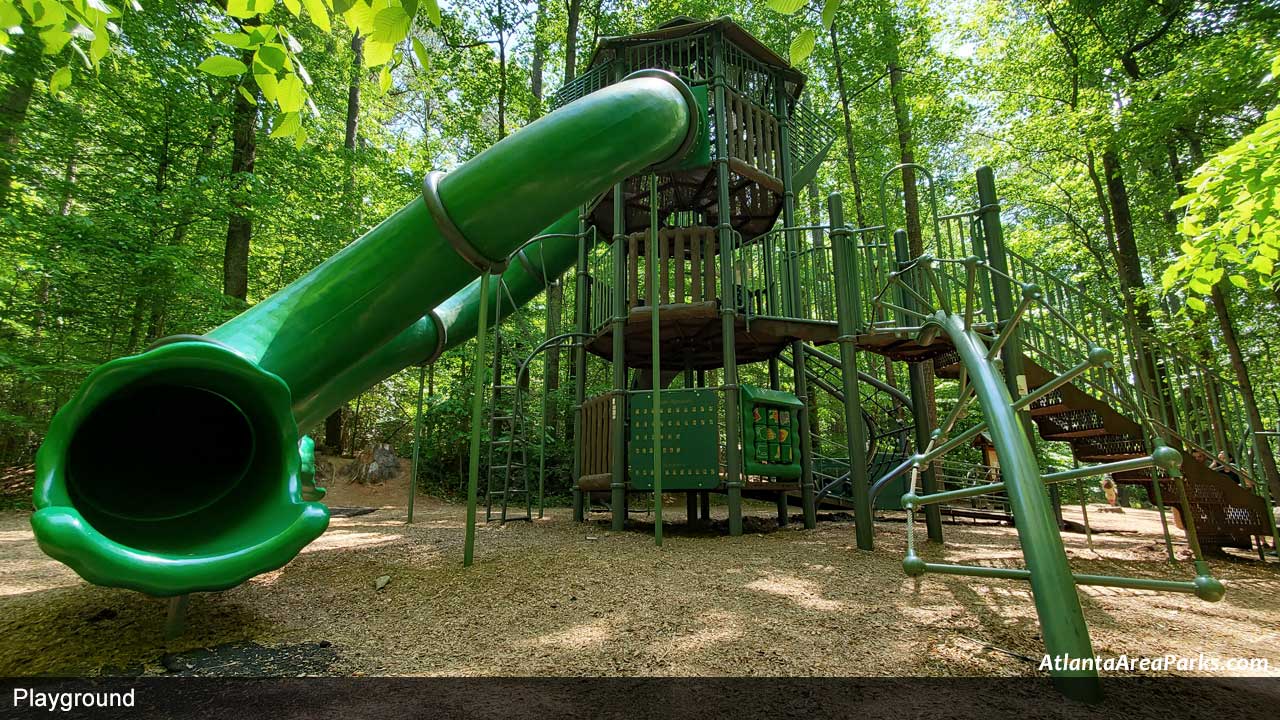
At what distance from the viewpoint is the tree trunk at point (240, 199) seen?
36.7ft

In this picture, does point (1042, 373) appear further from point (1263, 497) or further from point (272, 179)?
point (272, 179)

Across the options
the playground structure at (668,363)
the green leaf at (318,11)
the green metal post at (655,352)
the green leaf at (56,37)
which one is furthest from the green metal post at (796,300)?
the green leaf at (56,37)

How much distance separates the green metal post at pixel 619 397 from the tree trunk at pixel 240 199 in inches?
328

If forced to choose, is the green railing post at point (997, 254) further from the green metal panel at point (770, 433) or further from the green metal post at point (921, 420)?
the green metal panel at point (770, 433)

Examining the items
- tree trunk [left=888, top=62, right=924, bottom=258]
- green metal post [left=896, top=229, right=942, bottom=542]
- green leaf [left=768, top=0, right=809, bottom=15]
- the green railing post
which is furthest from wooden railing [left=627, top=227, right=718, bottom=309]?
tree trunk [left=888, top=62, right=924, bottom=258]

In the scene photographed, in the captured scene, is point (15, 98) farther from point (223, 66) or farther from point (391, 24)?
point (391, 24)

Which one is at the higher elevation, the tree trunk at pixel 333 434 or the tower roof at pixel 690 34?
the tower roof at pixel 690 34

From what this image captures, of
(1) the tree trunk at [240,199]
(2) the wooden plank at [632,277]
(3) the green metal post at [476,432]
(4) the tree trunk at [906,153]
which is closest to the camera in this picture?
(3) the green metal post at [476,432]

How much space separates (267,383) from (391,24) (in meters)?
2.18

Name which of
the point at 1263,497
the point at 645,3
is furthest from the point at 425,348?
the point at 645,3

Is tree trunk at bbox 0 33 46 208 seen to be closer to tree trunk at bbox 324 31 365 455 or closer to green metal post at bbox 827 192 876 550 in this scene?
tree trunk at bbox 324 31 365 455

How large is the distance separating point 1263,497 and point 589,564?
273 inches

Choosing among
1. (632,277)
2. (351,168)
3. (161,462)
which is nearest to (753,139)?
(632,277)

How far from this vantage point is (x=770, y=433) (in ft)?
23.0
